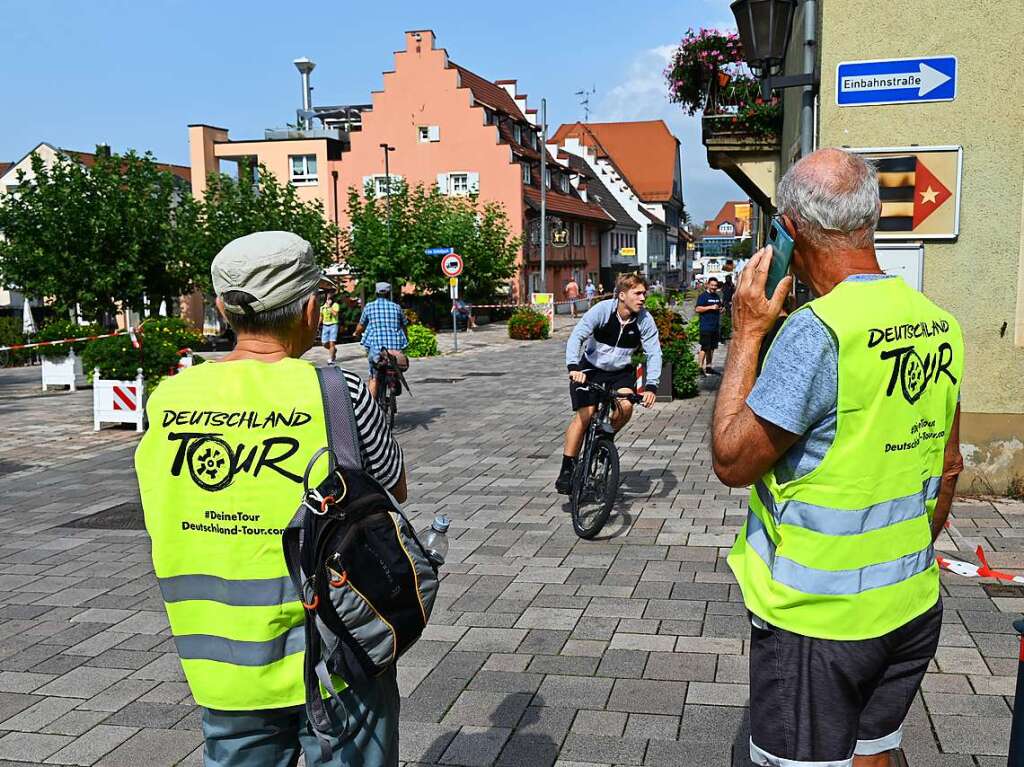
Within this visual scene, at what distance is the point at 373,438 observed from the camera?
87.3 inches

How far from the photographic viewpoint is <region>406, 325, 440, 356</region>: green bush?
82.8ft

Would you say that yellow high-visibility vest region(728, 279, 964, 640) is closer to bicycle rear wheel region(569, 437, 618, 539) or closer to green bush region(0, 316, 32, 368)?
bicycle rear wheel region(569, 437, 618, 539)

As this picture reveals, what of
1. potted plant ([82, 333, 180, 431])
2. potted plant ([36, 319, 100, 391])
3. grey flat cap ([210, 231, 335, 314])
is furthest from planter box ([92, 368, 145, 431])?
grey flat cap ([210, 231, 335, 314])

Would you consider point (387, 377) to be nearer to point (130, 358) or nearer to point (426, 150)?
point (130, 358)

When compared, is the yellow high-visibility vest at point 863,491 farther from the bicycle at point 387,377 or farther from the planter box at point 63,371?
the planter box at point 63,371

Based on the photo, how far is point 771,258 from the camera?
2.24m

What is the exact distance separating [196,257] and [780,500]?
120 ft

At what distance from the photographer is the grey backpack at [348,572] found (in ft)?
6.61

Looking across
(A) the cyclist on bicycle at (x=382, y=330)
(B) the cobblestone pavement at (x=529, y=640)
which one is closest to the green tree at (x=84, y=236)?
(A) the cyclist on bicycle at (x=382, y=330)

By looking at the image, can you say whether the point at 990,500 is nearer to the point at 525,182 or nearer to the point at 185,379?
the point at 185,379

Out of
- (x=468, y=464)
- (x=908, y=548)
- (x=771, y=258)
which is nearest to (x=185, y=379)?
(x=771, y=258)

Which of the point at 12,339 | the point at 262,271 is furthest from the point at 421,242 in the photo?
the point at 262,271

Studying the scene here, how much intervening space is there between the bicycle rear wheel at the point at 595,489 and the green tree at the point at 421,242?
103 ft

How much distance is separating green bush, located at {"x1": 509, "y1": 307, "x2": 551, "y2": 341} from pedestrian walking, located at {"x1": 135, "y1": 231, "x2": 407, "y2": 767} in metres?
29.3
